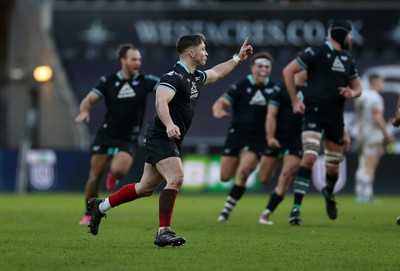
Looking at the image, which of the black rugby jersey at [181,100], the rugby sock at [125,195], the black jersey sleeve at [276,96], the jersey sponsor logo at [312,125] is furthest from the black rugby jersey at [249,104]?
the rugby sock at [125,195]

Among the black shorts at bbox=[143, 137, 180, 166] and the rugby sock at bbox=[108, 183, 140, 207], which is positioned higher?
the black shorts at bbox=[143, 137, 180, 166]

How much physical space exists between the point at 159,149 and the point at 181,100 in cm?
57

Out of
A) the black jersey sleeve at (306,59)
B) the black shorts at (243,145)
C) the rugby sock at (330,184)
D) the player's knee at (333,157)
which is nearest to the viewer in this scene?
the black jersey sleeve at (306,59)

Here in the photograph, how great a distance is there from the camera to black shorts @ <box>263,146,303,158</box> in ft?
46.5

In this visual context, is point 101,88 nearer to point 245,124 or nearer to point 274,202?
point 245,124

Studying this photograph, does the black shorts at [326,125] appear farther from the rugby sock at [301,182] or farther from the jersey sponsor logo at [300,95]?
the jersey sponsor logo at [300,95]

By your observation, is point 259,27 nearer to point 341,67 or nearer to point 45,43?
point 45,43

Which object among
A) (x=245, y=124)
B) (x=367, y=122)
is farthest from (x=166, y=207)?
(x=367, y=122)

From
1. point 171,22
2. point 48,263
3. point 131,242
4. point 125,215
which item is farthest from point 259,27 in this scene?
point 48,263

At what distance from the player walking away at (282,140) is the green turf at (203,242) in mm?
615

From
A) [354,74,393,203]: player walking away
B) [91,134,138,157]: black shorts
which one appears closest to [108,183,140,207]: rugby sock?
[91,134,138,157]: black shorts

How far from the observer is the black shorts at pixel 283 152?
46.5 ft

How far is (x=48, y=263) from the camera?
8234 mm

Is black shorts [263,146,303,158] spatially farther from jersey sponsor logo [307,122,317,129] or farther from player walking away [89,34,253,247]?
player walking away [89,34,253,247]
